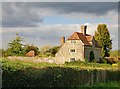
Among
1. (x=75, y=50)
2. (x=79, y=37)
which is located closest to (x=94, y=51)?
(x=79, y=37)

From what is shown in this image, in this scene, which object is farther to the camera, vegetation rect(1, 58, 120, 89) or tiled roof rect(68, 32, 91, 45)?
tiled roof rect(68, 32, 91, 45)

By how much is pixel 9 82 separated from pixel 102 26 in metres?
90.6

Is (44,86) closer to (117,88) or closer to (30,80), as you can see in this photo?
(30,80)

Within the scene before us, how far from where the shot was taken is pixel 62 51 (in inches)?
3071

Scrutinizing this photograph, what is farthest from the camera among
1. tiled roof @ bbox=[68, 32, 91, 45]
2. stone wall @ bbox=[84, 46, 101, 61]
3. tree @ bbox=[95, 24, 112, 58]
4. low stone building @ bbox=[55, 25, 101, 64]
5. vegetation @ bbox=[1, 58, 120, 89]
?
tree @ bbox=[95, 24, 112, 58]

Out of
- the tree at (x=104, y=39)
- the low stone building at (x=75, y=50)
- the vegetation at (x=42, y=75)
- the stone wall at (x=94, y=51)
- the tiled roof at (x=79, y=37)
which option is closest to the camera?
the vegetation at (x=42, y=75)

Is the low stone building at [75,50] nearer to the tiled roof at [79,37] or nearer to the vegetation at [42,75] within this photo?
the tiled roof at [79,37]

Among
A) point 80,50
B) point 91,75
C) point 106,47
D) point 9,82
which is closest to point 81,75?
point 91,75

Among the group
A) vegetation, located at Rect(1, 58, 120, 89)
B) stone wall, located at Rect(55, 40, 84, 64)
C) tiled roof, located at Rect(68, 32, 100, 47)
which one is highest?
tiled roof, located at Rect(68, 32, 100, 47)

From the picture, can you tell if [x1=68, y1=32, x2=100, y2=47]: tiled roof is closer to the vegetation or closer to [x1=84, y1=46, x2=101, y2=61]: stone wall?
[x1=84, y1=46, x2=101, y2=61]: stone wall

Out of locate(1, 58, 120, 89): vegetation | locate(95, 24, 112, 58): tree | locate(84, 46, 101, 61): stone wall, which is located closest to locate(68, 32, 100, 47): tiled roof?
locate(84, 46, 101, 61): stone wall

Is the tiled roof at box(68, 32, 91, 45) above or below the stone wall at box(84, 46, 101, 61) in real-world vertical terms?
above

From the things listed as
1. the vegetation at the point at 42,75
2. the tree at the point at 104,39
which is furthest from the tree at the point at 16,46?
the vegetation at the point at 42,75

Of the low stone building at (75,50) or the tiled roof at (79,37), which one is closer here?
the low stone building at (75,50)
